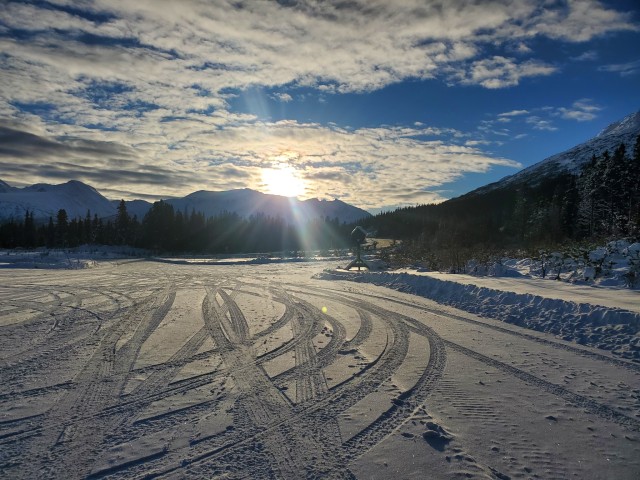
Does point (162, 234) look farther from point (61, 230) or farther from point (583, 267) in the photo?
point (583, 267)

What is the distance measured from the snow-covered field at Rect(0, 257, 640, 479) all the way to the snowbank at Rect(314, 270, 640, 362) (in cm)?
6

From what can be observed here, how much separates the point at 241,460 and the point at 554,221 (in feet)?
226

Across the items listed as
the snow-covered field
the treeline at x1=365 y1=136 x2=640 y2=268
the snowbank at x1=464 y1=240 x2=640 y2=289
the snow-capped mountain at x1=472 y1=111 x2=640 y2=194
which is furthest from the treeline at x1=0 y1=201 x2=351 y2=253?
the snow-capped mountain at x1=472 y1=111 x2=640 y2=194

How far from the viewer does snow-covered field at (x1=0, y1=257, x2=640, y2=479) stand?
146 inches

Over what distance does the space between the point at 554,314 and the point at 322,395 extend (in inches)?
278

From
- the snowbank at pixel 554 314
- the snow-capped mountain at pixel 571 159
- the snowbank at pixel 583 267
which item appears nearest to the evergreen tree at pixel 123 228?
the snowbank at pixel 583 267

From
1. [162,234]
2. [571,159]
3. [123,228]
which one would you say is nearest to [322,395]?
[162,234]

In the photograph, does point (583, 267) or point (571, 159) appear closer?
point (583, 267)

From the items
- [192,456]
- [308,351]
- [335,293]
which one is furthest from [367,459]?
[335,293]

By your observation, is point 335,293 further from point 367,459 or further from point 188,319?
point 367,459

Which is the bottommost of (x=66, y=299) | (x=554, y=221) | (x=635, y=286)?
(x=66, y=299)

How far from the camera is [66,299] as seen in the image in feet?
44.2

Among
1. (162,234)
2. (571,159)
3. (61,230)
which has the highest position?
(571,159)

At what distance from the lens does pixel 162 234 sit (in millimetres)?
81750
